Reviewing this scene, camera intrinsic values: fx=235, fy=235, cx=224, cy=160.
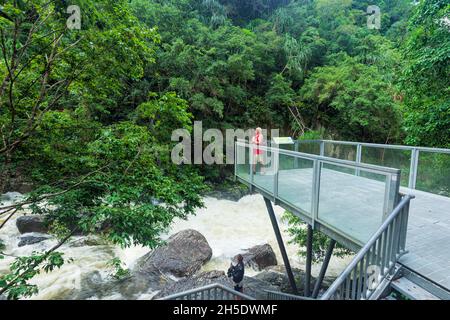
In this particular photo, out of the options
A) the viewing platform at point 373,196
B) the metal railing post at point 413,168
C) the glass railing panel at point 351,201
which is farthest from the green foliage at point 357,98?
the glass railing panel at point 351,201

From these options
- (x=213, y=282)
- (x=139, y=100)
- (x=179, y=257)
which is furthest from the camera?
(x=139, y=100)

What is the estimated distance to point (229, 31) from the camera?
1820 cm

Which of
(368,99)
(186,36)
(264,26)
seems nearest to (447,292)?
(368,99)

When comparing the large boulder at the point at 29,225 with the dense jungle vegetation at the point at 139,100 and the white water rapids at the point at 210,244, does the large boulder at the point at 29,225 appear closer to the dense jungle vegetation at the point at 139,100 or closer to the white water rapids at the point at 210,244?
the white water rapids at the point at 210,244

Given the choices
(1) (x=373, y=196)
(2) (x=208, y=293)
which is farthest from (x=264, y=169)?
(2) (x=208, y=293)

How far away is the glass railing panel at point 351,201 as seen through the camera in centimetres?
292

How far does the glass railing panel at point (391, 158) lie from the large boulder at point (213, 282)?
4.73 m

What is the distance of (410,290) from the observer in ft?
7.77

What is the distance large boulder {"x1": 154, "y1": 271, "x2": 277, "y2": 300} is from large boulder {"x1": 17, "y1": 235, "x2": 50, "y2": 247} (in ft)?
20.2

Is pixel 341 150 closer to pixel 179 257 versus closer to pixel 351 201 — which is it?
pixel 351 201

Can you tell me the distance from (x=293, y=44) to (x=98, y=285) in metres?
20.3

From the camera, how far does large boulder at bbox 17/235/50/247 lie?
8914 mm

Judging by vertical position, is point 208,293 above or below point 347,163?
below

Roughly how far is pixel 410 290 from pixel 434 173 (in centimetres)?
429
